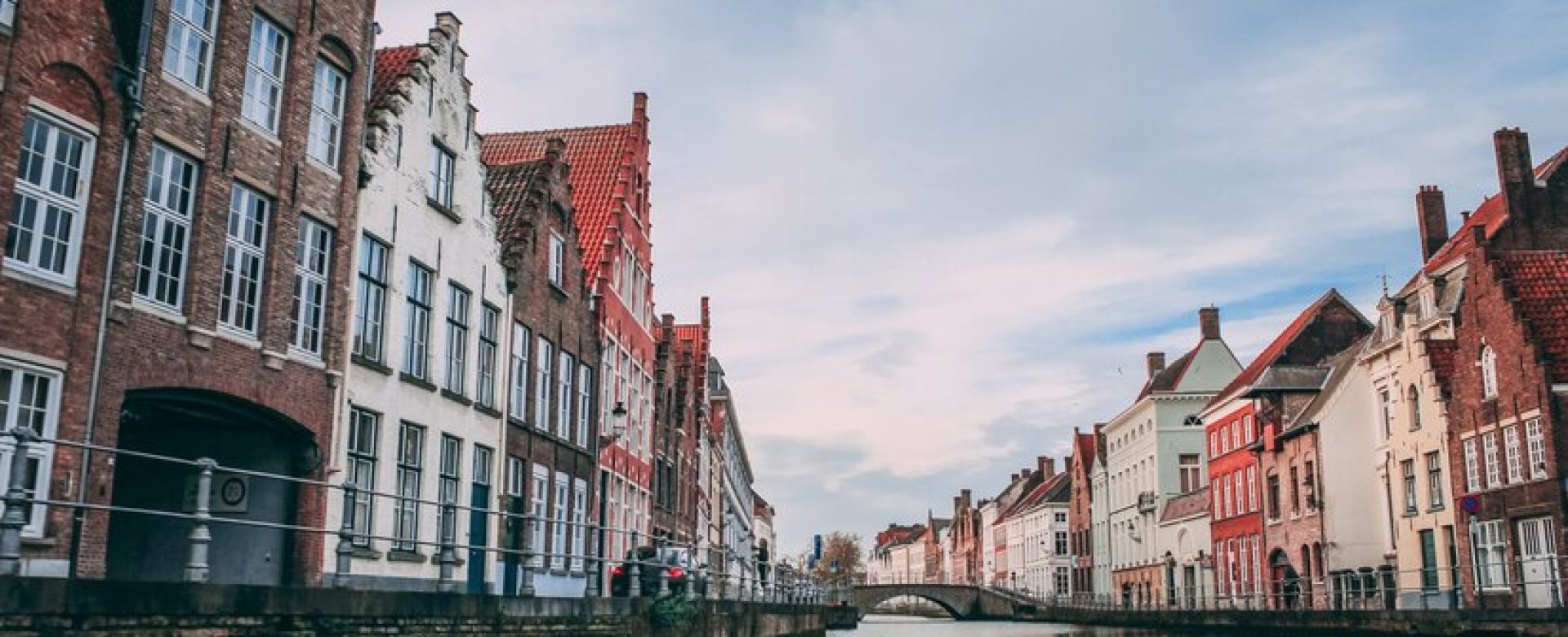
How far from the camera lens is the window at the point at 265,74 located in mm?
17188

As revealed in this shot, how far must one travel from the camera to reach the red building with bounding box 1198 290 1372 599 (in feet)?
171

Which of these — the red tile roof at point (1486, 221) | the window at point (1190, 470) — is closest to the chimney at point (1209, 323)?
the window at point (1190, 470)

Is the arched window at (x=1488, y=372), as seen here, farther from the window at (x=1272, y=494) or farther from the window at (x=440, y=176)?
the window at (x=440, y=176)

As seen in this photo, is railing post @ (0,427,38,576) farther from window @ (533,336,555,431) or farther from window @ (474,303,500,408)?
window @ (533,336,555,431)

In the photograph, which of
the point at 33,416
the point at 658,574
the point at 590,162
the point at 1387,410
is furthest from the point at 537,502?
the point at 1387,410

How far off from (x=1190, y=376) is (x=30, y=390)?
209ft

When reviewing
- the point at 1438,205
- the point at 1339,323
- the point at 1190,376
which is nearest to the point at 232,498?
the point at 1438,205

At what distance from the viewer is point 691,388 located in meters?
48.4

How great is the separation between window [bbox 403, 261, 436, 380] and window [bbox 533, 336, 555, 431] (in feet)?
16.1

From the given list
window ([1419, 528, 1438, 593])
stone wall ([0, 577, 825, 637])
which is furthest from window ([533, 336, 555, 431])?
window ([1419, 528, 1438, 593])

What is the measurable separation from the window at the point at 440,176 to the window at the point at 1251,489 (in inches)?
1600

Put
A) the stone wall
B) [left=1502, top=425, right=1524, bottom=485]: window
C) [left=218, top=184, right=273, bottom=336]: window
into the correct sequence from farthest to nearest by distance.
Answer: [left=1502, top=425, right=1524, bottom=485]: window, [left=218, top=184, right=273, bottom=336]: window, the stone wall

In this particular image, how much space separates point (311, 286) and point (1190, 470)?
2305 inches

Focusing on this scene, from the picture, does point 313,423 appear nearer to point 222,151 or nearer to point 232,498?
point 232,498
